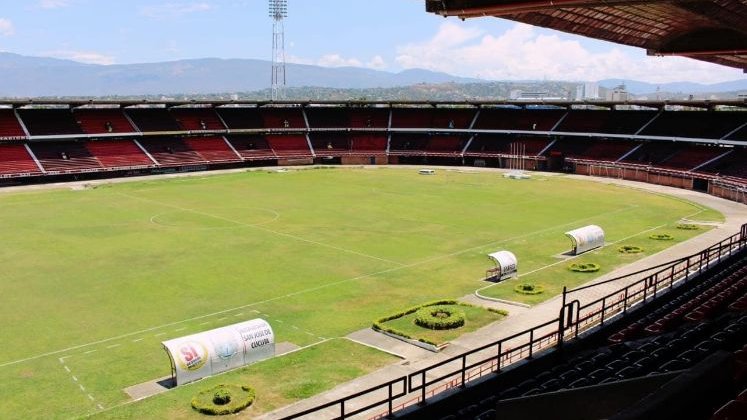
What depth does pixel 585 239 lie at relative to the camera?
40.3 m

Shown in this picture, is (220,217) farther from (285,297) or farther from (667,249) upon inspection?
(667,249)

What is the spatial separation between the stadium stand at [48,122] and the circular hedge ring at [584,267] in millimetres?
69846

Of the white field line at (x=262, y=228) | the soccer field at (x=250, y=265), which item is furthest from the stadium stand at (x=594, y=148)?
the white field line at (x=262, y=228)

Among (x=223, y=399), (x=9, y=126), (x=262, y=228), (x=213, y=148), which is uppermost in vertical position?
(x=9, y=126)

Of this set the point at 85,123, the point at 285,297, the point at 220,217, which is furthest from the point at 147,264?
the point at 85,123

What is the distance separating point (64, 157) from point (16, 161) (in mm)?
5649

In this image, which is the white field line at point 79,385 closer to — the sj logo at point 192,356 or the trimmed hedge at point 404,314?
the sj logo at point 192,356

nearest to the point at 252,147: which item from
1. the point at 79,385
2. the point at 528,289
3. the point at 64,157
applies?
the point at 64,157

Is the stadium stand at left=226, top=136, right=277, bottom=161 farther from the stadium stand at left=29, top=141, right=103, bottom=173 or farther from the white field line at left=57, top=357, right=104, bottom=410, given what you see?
the white field line at left=57, top=357, right=104, bottom=410

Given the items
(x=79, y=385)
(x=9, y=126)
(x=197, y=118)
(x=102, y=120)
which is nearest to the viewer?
(x=79, y=385)

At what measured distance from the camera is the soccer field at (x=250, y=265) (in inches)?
904

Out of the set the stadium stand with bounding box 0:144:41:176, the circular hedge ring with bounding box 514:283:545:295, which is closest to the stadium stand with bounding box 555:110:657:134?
the circular hedge ring with bounding box 514:283:545:295

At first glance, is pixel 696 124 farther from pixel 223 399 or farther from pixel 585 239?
pixel 223 399

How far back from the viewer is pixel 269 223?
5047 centimetres
